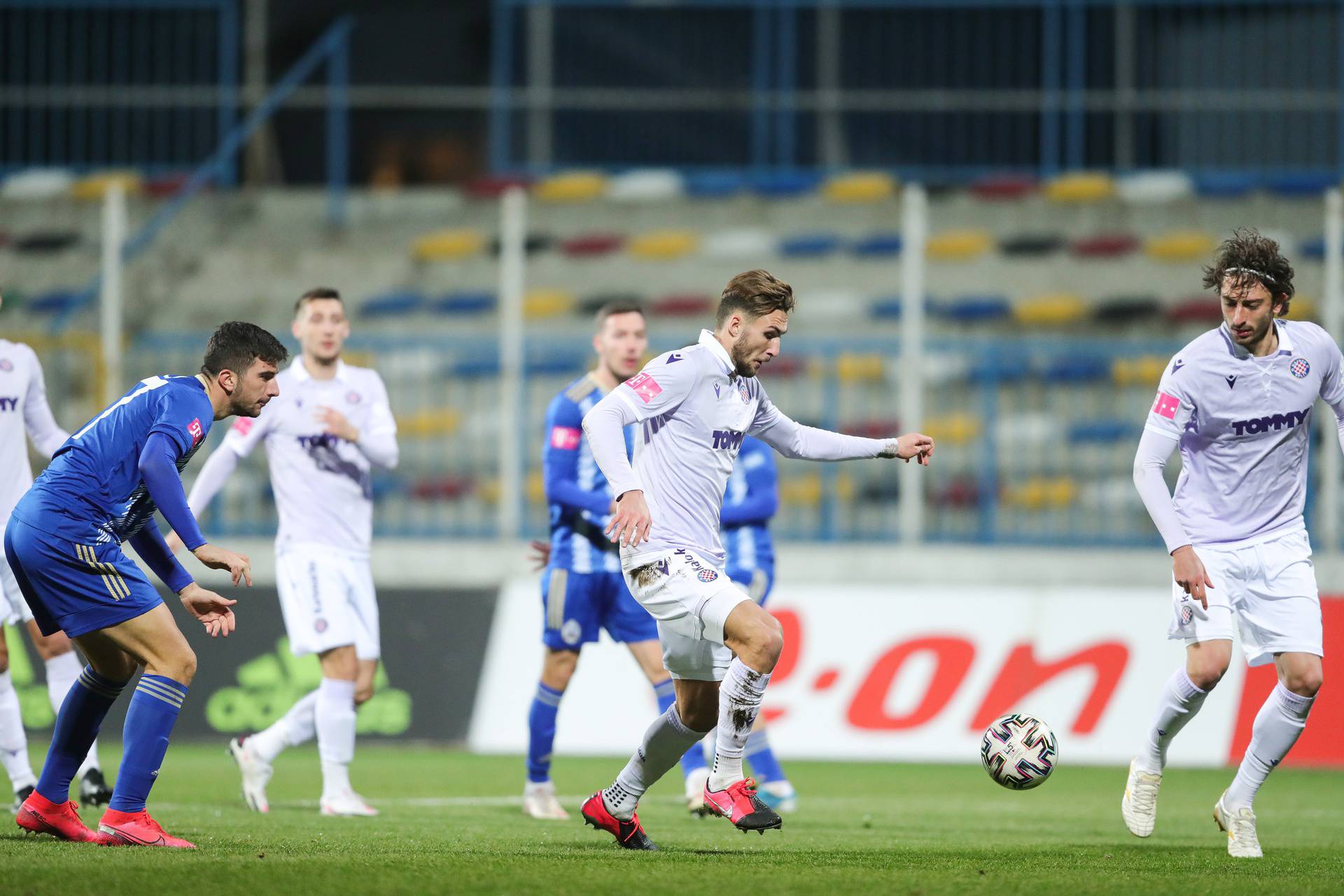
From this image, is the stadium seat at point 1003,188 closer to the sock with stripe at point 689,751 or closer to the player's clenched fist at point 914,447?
the sock with stripe at point 689,751

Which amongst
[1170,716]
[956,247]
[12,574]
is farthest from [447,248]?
[1170,716]

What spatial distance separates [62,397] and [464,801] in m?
6.42

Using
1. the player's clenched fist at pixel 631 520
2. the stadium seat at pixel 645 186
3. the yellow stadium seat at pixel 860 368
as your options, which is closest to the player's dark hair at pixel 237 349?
the player's clenched fist at pixel 631 520

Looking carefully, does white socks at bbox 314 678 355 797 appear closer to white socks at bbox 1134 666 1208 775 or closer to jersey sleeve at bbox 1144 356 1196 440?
white socks at bbox 1134 666 1208 775

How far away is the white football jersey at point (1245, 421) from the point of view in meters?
6.75

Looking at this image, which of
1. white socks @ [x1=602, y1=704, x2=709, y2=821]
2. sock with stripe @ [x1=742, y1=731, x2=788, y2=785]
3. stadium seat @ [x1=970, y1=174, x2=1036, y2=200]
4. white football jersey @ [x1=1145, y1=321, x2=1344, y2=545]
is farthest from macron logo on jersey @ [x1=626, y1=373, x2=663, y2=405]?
stadium seat @ [x1=970, y1=174, x2=1036, y2=200]

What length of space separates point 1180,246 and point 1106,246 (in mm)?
804

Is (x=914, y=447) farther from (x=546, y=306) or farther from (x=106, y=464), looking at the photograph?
(x=546, y=306)

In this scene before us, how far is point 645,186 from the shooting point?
1959 centimetres

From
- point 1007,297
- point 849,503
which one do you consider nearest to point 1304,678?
point 849,503

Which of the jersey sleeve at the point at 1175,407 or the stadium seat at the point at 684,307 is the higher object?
the stadium seat at the point at 684,307

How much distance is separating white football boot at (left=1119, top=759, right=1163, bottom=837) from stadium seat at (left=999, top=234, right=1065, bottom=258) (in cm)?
1247

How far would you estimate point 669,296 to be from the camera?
18.4 meters

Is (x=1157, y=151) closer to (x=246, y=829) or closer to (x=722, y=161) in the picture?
(x=722, y=161)
